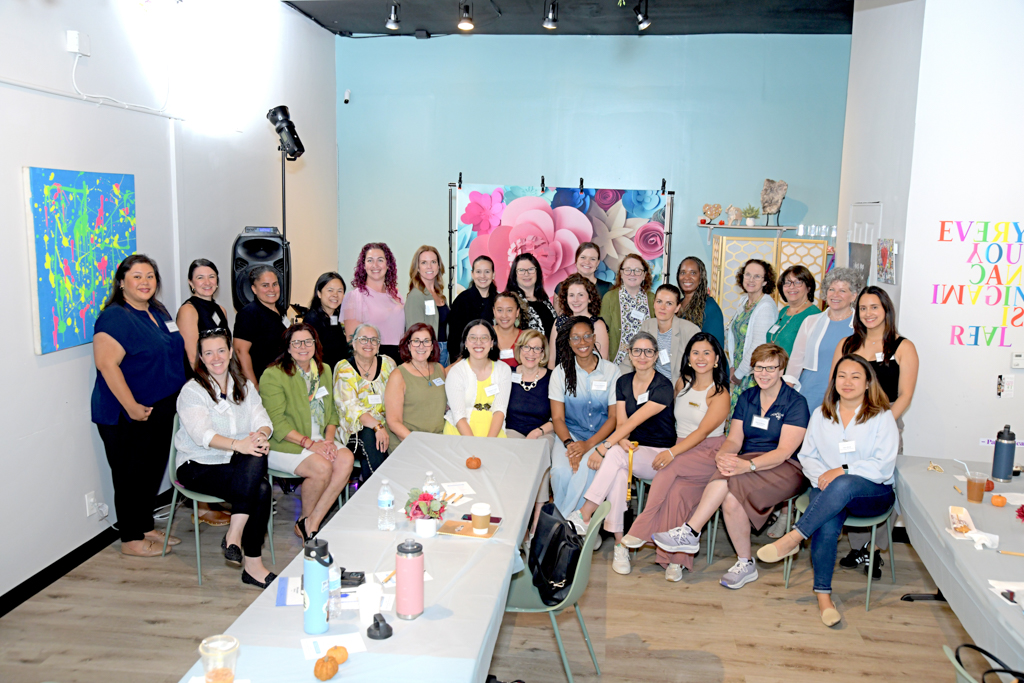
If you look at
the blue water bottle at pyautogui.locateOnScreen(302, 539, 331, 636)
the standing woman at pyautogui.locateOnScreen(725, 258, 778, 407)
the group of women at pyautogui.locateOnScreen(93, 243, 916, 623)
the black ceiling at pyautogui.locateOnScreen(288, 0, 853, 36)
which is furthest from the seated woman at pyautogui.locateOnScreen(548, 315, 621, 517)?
the black ceiling at pyautogui.locateOnScreen(288, 0, 853, 36)

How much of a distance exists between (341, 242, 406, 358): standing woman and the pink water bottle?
2.96 meters

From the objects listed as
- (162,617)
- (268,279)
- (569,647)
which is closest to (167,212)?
(268,279)

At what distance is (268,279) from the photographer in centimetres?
465

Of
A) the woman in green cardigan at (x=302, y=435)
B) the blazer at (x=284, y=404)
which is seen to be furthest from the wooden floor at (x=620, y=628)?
the blazer at (x=284, y=404)

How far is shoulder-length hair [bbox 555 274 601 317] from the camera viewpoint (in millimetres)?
4995

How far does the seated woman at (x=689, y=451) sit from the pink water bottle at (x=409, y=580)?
2090 mm

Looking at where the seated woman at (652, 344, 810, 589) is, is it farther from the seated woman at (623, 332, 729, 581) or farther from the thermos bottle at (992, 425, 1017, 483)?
the thermos bottle at (992, 425, 1017, 483)

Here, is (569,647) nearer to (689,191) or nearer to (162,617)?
(162,617)

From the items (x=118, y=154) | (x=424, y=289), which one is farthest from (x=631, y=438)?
(x=118, y=154)

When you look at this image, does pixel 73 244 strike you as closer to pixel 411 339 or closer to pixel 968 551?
pixel 411 339

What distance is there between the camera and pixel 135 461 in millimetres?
4117

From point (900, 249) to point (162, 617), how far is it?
4.38m

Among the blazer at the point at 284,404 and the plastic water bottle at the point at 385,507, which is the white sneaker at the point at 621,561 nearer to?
the plastic water bottle at the point at 385,507

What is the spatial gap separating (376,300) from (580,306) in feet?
4.46
